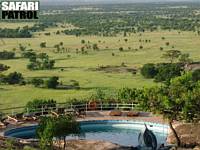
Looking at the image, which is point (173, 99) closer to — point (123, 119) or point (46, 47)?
point (123, 119)

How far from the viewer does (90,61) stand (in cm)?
8738

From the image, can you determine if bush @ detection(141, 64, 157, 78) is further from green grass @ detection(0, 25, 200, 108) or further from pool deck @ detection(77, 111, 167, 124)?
pool deck @ detection(77, 111, 167, 124)

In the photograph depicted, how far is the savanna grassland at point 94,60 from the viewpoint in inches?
2422

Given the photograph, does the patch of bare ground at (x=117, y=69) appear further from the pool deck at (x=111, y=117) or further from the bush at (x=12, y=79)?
the pool deck at (x=111, y=117)

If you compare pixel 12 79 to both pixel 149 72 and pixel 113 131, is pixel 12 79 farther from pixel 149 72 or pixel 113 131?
pixel 113 131

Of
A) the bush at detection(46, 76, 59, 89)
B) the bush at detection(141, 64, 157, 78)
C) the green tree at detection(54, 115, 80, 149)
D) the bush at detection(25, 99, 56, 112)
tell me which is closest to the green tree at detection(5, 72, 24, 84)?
the bush at detection(46, 76, 59, 89)

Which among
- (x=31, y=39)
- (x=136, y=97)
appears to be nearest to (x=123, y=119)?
(x=136, y=97)

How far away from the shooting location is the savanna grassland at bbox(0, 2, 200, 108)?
61.5m

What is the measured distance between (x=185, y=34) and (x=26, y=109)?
95.8m

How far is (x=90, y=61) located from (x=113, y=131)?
45.4 metres

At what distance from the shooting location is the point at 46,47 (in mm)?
110312

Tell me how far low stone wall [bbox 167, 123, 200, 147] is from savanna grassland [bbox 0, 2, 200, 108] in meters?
15.9

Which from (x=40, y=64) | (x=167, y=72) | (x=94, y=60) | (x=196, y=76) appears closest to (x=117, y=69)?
(x=94, y=60)

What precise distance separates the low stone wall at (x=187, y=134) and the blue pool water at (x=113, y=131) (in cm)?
214
